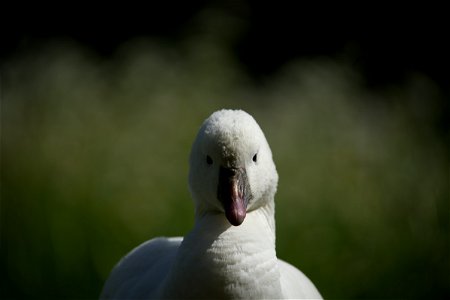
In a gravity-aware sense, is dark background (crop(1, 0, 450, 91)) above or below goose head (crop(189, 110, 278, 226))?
above

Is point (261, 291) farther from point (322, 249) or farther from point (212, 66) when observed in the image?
point (212, 66)

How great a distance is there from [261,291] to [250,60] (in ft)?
10.6

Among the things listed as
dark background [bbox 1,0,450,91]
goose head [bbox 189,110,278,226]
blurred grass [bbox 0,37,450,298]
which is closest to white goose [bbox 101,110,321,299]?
goose head [bbox 189,110,278,226]

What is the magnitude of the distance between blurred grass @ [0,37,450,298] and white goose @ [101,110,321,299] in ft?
5.72

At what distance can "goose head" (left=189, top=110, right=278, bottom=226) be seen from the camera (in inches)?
82.3

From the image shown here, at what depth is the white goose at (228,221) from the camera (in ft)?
6.89

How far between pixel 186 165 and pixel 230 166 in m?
2.26

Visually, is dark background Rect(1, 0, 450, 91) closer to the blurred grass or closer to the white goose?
the blurred grass

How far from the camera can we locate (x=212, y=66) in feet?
16.0

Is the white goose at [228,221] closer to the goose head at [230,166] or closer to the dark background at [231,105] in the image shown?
the goose head at [230,166]

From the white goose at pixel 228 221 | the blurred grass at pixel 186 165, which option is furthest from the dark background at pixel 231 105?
the white goose at pixel 228 221

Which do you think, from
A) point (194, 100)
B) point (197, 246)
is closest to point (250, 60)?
point (194, 100)

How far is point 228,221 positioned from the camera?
7.21 ft

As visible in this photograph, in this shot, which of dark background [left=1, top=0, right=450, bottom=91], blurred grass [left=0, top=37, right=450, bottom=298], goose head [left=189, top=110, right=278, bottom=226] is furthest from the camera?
dark background [left=1, top=0, right=450, bottom=91]
